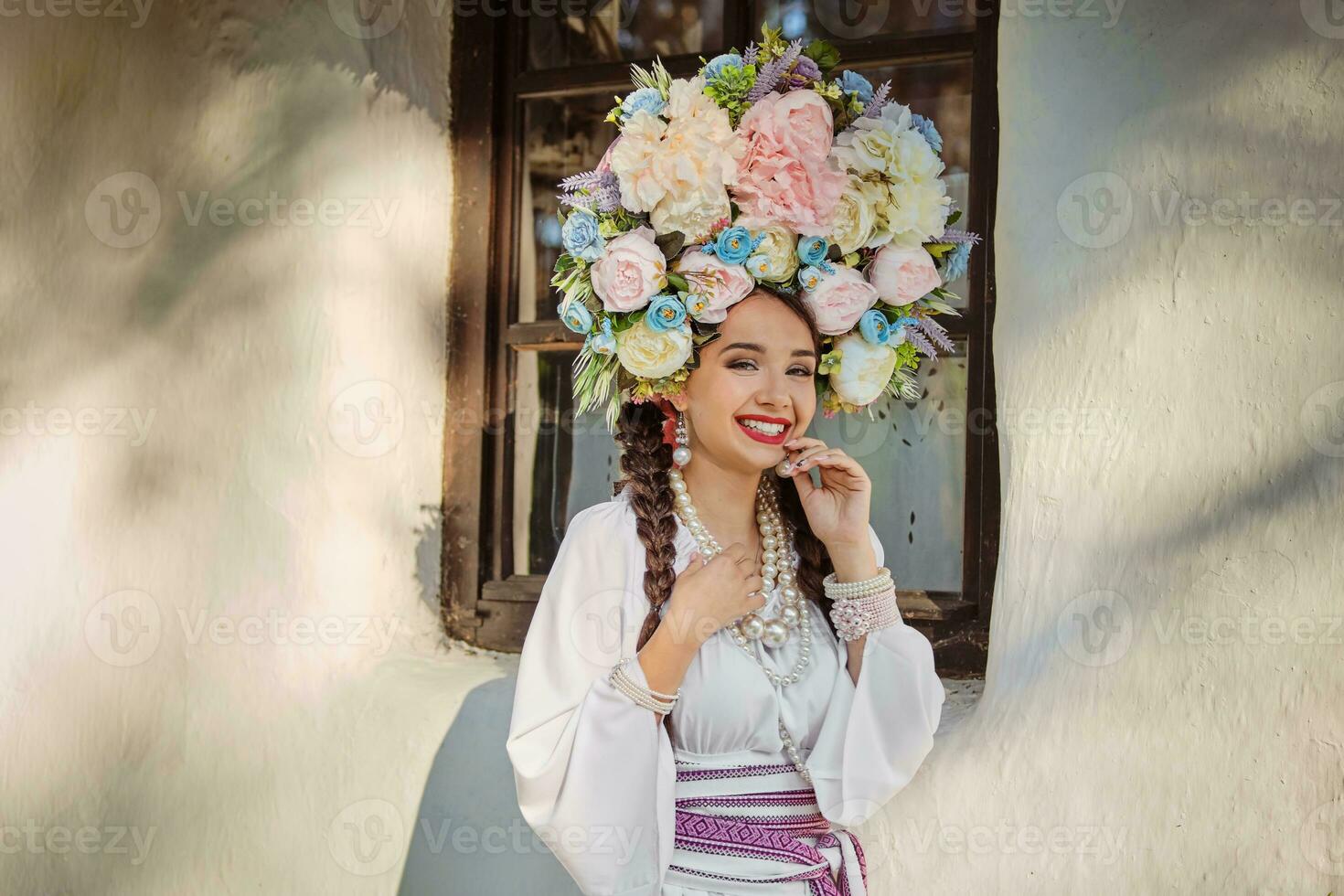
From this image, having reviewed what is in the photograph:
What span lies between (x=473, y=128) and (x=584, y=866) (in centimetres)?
208

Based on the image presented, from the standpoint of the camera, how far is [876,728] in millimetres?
2127

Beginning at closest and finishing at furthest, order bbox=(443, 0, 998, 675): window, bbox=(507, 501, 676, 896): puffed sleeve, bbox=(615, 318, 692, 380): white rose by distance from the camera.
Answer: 1. bbox=(507, 501, 676, 896): puffed sleeve
2. bbox=(615, 318, 692, 380): white rose
3. bbox=(443, 0, 998, 675): window

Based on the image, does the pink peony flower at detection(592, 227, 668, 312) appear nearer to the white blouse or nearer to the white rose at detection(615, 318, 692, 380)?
the white rose at detection(615, 318, 692, 380)

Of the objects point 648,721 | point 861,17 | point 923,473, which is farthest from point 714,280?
point 861,17

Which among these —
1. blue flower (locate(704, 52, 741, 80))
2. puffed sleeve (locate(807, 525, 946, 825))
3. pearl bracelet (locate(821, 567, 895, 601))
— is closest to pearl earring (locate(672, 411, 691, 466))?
pearl bracelet (locate(821, 567, 895, 601))

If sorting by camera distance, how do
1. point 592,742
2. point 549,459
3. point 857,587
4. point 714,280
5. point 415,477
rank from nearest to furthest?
point 592,742, point 714,280, point 857,587, point 415,477, point 549,459

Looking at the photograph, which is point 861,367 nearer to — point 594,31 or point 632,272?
point 632,272

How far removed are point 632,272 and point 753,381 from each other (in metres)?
0.28

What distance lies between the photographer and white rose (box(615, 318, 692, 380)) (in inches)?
80.0

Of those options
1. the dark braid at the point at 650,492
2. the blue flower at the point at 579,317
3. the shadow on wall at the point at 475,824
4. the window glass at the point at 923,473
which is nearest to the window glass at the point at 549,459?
the shadow on wall at the point at 475,824

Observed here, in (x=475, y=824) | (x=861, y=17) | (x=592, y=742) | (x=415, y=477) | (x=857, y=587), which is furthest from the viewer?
(x=415, y=477)

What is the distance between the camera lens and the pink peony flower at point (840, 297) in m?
2.10

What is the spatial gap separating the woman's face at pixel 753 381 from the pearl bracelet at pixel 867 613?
29cm

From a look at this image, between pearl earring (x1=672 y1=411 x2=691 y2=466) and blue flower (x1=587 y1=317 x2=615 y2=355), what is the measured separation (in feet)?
0.66
